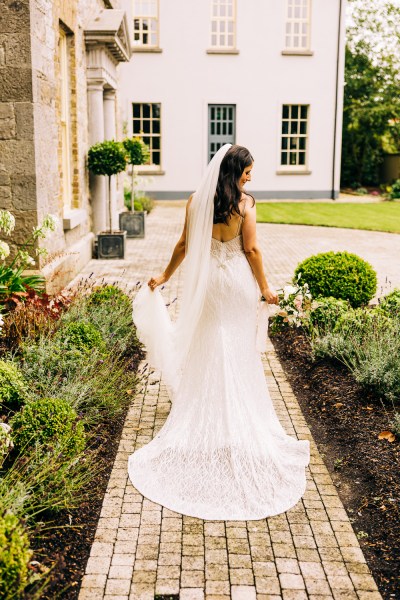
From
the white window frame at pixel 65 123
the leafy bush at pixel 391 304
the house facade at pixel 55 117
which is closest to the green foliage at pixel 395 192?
the house facade at pixel 55 117

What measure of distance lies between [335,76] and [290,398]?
838 inches

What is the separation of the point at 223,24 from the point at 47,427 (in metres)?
22.6

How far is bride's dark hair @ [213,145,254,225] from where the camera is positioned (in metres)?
4.35

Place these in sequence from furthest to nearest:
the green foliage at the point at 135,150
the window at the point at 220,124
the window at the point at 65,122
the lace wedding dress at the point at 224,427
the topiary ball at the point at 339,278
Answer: the window at the point at 220,124, the green foliage at the point at 135,150, the window at the point at 65,122, the topiary ball at the point at 339,278, the lace wedding dress at the point at 224,427

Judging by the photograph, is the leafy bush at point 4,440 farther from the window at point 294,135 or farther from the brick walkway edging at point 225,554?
the window at point 294,135

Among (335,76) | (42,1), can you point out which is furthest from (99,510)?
(335,76)

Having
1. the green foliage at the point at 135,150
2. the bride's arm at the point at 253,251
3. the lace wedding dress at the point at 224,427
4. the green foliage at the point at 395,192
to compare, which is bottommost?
Result: the lace wedding dress at the point at 224,427

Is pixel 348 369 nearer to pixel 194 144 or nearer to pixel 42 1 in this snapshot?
pixel 42 1

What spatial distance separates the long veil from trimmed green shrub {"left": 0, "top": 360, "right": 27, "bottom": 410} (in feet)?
3.26

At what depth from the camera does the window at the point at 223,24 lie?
23.9 meters

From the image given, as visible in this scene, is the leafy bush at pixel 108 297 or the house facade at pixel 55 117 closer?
the leafy bush at pixel 108 297

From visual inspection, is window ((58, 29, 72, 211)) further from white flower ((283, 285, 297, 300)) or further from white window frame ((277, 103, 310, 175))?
white window frame ((277, 103, 310, 175))

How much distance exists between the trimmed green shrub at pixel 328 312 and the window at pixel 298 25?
19.5 meters

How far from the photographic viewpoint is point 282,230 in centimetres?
1745
